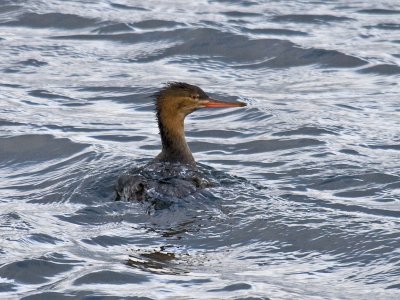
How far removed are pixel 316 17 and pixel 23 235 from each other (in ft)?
27.4

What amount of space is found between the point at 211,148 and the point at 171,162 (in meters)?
1.40

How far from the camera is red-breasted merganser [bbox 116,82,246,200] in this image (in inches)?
399

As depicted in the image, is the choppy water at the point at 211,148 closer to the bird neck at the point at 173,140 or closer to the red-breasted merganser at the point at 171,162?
the red-breasted merganser at the point at 171,162

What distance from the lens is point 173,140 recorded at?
11.3m

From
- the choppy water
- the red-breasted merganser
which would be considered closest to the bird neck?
the red-breasted merganser

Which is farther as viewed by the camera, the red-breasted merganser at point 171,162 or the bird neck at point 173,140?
the bird neck at point 173,140

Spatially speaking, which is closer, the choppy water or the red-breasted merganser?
the choppy water

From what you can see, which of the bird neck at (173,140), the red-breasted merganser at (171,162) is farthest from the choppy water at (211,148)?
the bird neck at (173,140)

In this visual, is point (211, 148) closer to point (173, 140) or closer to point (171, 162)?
point (173, 140)

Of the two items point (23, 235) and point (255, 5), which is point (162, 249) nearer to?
point (23, 235)

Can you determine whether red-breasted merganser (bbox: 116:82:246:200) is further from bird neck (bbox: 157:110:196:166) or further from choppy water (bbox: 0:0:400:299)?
choppy water (bbox: 0:0:400:299)

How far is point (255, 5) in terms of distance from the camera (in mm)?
17531

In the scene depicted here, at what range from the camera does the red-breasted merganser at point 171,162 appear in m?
10.1

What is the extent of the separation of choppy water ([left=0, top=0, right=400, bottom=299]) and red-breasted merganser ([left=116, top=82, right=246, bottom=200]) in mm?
203
